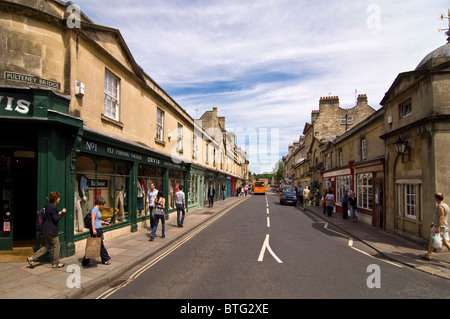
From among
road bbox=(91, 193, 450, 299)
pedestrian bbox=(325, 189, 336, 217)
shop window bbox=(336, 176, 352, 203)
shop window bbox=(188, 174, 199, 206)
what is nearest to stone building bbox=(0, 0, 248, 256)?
road bbox=(91, 193, 450, 299)

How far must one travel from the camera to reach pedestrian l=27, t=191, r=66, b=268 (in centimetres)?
633

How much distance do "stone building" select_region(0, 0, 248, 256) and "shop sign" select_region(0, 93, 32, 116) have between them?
2cm

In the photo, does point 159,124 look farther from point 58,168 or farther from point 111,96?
point 58,168

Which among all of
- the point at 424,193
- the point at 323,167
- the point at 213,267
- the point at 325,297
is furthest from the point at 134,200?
Answer: the point at 323,167

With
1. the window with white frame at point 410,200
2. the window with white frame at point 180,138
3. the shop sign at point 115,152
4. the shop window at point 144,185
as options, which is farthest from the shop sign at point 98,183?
the window with white frame at point 410,200

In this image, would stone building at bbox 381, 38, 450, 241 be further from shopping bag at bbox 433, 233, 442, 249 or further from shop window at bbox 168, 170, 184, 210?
shop window at bbox 168, 170, 184, 210

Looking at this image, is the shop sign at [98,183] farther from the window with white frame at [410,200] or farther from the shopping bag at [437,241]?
the window with white frame at [410,200]

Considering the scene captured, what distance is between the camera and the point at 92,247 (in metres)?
6.44

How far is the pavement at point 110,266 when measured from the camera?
5.09m

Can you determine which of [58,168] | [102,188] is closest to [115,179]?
[102,188]

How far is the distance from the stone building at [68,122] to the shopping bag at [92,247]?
4.23 ft

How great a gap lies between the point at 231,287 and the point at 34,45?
7756 mm

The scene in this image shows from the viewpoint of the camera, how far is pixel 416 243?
1001 centimetres

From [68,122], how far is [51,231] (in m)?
2.81
